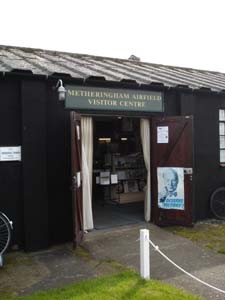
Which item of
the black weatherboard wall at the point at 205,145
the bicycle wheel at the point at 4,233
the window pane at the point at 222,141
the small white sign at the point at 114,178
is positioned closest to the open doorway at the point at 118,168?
the small white sign at the point at 114,178

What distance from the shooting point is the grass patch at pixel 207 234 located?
7117mm

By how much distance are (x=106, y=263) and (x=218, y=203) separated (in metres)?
4.52

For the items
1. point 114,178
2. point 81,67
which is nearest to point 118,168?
point 114,178

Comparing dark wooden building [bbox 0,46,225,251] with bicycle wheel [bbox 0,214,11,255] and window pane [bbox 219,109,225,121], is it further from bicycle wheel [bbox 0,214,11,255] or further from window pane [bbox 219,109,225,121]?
window pane [bbox 219,109,225,121]

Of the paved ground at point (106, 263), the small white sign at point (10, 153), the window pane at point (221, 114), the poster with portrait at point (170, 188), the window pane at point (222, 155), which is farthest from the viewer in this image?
the window pane at point (222, 155)

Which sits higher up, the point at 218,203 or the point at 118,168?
the point at 118,168

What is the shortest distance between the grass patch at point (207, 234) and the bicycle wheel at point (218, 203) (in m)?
0.60

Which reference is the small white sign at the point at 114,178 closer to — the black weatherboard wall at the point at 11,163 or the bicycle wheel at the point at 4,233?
the black weatherboard wall at the point at 11,163

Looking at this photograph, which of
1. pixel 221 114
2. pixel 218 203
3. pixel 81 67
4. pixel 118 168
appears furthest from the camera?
pixel 118 168

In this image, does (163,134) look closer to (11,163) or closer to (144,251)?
(11,163)

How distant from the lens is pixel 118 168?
11.6 m

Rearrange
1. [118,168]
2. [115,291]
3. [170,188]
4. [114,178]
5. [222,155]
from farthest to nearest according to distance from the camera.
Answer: [118,168], [114,178], [222,155], [170,188], [115,291]

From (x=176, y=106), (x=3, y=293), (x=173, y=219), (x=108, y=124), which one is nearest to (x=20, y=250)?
(x=3, y=293)

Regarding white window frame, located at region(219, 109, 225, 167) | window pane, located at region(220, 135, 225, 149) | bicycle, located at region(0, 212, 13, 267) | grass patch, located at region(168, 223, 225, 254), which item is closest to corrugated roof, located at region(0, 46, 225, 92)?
white window frame, located at region(219, 109, 225, 167)
